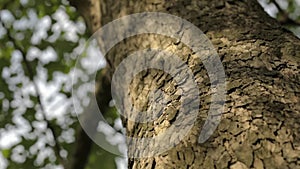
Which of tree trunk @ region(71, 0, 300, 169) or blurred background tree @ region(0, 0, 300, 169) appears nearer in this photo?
tree trunk @ region(71, 0, 300, 169)

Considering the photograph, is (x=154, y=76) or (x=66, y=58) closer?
(x=154, y=76)

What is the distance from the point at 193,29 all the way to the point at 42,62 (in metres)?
3.18

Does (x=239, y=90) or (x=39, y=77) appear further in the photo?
(x=39, y=77)

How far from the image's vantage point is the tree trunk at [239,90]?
1.08 m

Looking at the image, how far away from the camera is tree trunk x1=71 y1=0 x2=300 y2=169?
1079 millimetres

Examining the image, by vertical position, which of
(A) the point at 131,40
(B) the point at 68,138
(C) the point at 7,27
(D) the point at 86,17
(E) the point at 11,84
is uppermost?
(A) the point at 131,40

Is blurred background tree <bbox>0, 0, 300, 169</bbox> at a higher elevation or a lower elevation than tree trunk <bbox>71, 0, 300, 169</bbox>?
lower

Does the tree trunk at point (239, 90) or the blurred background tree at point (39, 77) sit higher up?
the tree trunk at point (239, 90)

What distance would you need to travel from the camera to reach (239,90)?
A: 4.14 feet

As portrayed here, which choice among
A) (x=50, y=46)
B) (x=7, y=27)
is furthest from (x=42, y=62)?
(x=7, y=27)

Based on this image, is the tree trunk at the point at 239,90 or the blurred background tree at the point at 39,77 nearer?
the tree trunk at the point at 239,90

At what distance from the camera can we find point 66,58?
4.64m

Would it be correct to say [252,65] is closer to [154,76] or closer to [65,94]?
[154,76]

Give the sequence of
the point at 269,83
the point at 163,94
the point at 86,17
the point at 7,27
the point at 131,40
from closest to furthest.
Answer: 1. the point at 269,83
2. the point at 163,94
3. the point at 131,40
4. the point at 86,17
5. the point at 7,27
